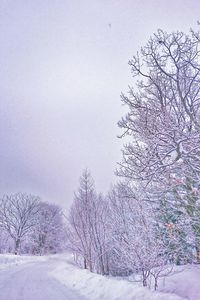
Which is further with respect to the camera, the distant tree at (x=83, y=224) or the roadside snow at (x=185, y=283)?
the distant tree at (x=83, y=224)

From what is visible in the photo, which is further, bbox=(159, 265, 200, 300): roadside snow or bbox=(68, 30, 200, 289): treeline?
bbox=(159, 265, 200, 300): roadside snow

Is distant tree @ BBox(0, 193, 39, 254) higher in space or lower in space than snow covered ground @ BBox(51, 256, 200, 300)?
higher

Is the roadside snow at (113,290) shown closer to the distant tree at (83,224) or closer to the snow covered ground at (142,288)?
the snow covered ground at (142,288)

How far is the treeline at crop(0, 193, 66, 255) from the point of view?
2184 inches

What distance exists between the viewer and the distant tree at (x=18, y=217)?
54875mm

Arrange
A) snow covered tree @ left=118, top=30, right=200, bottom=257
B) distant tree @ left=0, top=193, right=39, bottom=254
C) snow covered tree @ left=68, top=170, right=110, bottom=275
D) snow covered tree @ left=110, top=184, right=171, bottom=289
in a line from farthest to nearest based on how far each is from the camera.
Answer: distant tree @ left=0, top=193, right=39, bottom=254 → snow covered tree @ left=68, top=170, right=110, bottom=275 → snow covered tree @ left=110, top=184, right=171, bottom=289 → snow covered tree @ left=118, top=30, right=200, bottom=257

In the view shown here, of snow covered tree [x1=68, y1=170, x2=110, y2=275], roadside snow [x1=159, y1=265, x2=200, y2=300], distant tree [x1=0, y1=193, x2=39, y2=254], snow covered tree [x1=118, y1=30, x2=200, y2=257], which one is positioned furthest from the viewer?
distant tree [x1=0, y1=193, x2=39, y2=254]

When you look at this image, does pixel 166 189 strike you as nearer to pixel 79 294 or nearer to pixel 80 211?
pixel 79 294

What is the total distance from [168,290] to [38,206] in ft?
180

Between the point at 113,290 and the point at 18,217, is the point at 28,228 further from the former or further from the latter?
the point at 113,290

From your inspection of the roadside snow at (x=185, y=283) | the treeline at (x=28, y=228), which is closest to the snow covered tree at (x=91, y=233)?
the roadside snow at (x=185, y=283)

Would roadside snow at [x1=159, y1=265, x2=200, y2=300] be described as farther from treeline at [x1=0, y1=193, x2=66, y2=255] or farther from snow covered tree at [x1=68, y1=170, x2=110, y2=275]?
treeline at [x1=0, y1=193, x2=66, y2=255]

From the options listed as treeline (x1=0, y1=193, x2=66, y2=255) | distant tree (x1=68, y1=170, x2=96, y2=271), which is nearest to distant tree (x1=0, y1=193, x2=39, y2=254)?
treeline (x1=0, y1=193, x2=66, y2=255)

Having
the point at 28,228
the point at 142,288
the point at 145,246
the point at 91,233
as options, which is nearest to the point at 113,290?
the point at 142,288
